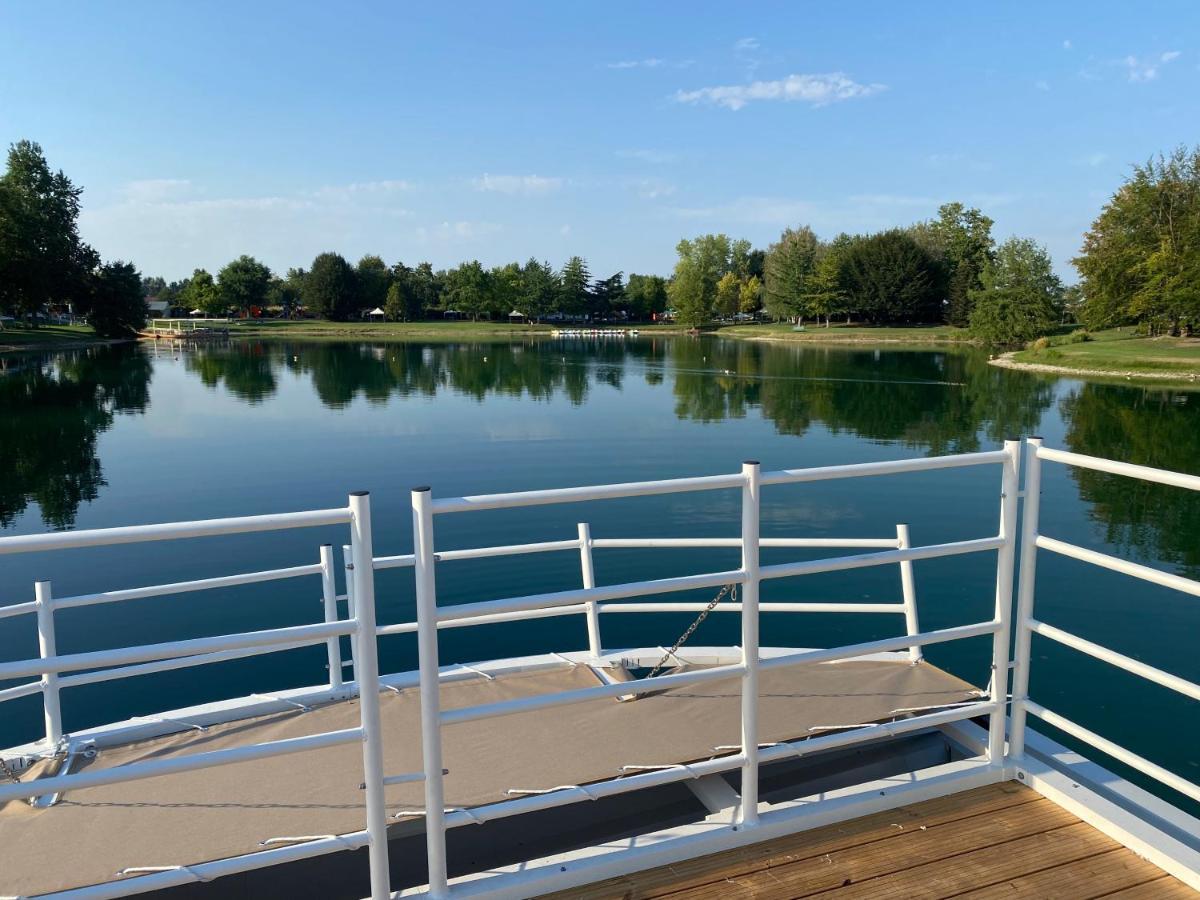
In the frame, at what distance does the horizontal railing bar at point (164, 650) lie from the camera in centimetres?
205

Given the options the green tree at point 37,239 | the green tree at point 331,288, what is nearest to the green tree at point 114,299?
→ the green tree at point 37,239

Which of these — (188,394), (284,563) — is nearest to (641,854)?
(284,563)

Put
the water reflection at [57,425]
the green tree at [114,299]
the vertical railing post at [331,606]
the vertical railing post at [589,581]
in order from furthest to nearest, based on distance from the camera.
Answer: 1. the green tree at [114,299]
2. the water reflection at [57,425]
3. the vertical railing post at [589,581]
4. the vertical railing post at [331,606]

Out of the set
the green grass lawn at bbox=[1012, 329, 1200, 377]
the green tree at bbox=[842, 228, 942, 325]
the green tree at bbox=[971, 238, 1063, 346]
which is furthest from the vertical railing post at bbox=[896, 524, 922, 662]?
the green tree at bbox=[842, 228, 942, 325]

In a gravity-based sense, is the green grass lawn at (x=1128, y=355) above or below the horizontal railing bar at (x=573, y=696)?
below

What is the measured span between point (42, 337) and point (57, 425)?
51.0 meters

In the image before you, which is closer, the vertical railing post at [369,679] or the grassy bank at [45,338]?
the vertical railing post at [369,679]

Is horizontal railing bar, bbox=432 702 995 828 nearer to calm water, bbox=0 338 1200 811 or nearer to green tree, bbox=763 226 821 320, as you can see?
calm water, bbox=0 338 1200 811

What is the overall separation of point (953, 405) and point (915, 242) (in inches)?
2324

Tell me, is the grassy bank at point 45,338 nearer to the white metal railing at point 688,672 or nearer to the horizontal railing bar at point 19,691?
the horizontal railing bar at point 19,691

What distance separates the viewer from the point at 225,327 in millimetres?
100562

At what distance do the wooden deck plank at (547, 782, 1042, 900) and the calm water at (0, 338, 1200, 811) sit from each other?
404 cm

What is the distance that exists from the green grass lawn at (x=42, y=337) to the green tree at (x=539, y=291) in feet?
175

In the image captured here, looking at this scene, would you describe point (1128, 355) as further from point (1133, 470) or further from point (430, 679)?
point (430, 679)
